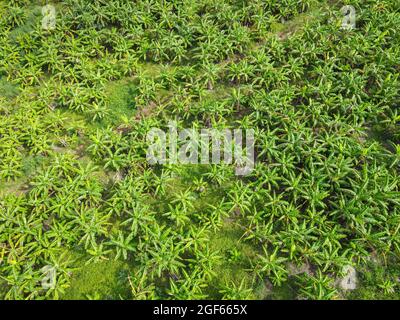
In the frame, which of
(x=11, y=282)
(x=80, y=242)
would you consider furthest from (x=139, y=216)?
(x=11, y=282)

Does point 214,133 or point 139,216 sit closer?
point 139,216

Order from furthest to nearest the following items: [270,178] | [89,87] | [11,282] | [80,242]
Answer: [89,87]
[270,178]
[80,242]
[11,282]

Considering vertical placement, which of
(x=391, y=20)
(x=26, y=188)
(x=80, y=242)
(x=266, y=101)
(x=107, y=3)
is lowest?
(x=80, y=242)

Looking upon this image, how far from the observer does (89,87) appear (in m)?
10.2

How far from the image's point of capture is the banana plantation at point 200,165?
22.4ft

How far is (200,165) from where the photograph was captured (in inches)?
335

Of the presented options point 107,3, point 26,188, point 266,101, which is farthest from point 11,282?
point 107,3

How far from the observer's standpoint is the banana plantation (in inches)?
268

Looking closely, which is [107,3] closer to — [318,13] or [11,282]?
[318,13]

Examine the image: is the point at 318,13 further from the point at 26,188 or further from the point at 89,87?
the point at 26,188

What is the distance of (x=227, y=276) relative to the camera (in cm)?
690

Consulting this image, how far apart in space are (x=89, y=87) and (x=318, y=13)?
27.0 ft

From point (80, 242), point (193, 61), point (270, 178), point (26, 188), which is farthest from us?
point (193, 61)

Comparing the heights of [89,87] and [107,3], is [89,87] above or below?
below
